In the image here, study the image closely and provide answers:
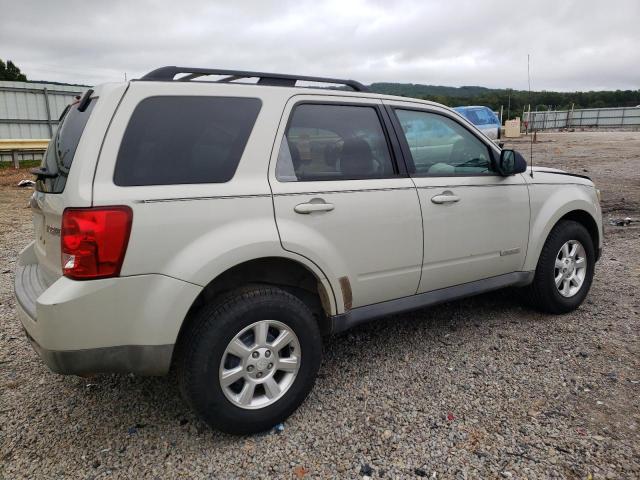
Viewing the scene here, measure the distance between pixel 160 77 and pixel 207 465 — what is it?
196 cm

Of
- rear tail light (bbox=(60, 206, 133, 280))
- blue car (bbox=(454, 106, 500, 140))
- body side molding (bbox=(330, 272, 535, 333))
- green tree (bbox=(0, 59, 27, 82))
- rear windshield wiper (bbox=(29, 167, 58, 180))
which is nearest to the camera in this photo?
rear tail light (bbox=(60, 206, 133, 280))

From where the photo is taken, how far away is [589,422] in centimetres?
273

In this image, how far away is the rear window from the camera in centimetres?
242

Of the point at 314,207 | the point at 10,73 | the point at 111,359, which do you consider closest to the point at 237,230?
the point at 314,207

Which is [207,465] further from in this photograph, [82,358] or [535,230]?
[535,230]

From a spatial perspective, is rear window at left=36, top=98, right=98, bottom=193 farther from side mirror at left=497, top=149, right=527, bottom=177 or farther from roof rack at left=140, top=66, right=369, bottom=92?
side mirror at left=497, top=149, right=527, bottom=177

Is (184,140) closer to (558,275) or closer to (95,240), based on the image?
(95,240)

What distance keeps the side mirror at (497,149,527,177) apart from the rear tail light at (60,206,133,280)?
2.69m

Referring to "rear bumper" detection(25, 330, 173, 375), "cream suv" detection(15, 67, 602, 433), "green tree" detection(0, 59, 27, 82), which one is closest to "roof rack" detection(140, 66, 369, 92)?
"cream suv" detection(15, 67, 602, 433)

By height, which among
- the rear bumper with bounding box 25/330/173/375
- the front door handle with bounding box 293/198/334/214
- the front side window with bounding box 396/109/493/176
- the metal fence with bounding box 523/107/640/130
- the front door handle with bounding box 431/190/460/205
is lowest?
the metal fence with bounding box 523/107/640/130

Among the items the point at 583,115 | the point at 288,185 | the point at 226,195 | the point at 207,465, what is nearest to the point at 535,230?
the point at 288,185

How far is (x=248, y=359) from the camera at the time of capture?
8.51 feet

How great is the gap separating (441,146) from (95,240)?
8.01 ft

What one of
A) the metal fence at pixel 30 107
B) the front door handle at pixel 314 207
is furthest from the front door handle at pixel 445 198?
the metal fence at pixel 30 107
